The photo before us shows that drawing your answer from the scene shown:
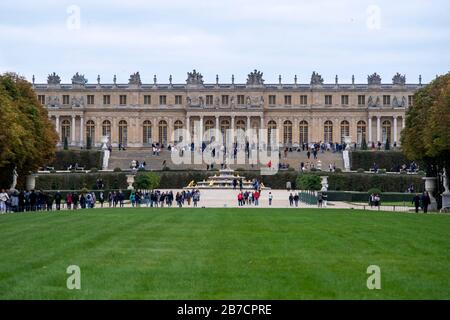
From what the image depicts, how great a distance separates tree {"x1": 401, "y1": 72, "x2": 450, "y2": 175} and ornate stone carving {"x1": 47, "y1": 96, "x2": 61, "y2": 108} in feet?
160

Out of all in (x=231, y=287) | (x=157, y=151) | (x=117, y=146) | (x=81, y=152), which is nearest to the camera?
(x=231, y=287)

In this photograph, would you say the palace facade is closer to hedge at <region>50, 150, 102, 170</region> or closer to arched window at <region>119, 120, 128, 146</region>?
arched window at <region>119, 120, 128, 146</region>

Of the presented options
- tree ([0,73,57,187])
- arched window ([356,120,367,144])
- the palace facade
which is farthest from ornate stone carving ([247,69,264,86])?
tree ([0,73,57,187])

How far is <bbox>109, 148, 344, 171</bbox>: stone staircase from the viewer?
7394 centimetres

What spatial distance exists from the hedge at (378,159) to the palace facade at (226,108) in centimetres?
1723

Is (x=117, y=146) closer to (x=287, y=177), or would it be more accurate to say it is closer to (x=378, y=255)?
(x=287, y=177)

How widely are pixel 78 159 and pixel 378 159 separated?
75.7 feet

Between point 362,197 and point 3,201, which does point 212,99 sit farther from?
point 3,201

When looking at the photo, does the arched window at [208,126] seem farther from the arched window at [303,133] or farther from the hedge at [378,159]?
the hedge at [378,159]

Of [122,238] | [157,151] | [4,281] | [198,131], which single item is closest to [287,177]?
[157,151]

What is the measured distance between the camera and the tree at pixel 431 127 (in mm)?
40844

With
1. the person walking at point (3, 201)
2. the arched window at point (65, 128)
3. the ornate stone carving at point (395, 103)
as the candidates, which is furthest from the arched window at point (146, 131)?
the person walking at point (3, 201)

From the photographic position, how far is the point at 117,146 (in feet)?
295
